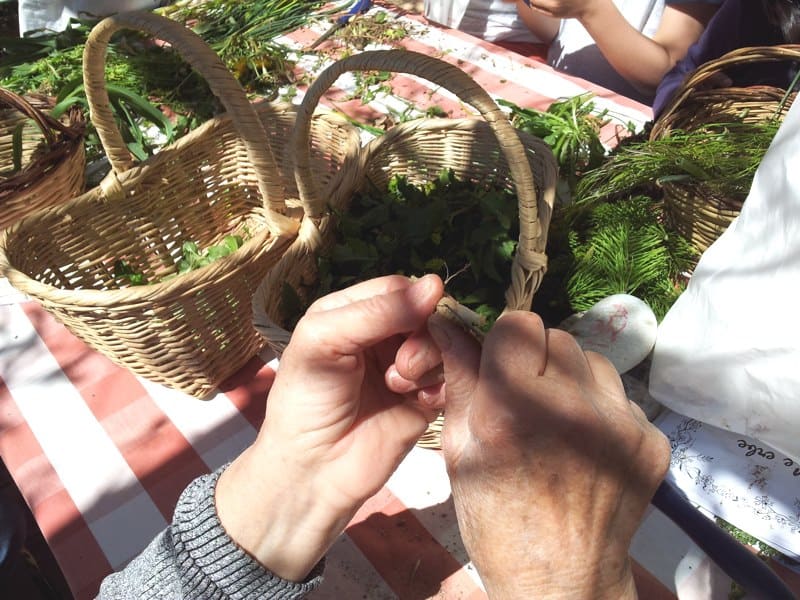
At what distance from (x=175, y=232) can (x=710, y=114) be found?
Answer: 107cm

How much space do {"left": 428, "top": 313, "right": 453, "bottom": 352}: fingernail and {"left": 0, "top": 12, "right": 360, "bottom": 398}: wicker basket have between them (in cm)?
40

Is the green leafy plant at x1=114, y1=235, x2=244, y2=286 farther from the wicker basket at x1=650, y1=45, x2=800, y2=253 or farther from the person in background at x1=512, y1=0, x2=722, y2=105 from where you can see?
the person in background at x1=512, y1=0, x2=722, y2=105

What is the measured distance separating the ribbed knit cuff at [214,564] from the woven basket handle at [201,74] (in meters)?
0.45

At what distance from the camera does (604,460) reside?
0.43m

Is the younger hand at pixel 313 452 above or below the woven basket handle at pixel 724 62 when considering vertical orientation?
below

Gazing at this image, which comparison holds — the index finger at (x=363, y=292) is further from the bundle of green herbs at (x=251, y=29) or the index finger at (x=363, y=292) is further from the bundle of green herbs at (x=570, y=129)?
the bundle of green herbs at (x=251, y=29)

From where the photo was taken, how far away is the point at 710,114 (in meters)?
1.14

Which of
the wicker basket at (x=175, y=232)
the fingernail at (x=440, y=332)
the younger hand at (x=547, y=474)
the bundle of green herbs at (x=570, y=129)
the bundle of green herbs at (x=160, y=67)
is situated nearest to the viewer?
the younger hand at (x=547, y=474)

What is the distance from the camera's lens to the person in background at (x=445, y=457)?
0.43 meters

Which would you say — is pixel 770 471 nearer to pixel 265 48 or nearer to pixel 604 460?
pixel 604 460

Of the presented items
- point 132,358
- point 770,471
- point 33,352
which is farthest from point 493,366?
point 33,352

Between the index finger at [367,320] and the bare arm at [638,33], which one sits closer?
the index finger at [367,320]

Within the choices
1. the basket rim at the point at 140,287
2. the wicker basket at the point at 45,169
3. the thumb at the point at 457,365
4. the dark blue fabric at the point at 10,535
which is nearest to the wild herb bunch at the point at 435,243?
the basket rim at the point at 140,287

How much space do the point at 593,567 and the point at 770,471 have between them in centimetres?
45
